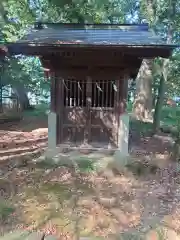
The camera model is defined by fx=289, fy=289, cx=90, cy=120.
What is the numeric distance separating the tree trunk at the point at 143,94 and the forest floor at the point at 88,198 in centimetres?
514

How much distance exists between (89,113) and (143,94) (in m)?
6.28

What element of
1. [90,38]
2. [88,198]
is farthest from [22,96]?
[88,198]

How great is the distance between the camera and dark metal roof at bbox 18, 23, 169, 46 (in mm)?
6301

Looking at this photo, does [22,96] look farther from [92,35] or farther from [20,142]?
[92,35]

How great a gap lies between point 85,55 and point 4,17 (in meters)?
9.34

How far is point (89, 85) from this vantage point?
7.27m

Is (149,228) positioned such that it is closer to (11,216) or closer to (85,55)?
(11,216)

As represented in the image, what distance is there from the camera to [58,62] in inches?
281

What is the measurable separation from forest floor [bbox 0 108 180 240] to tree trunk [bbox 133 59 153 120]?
514cm

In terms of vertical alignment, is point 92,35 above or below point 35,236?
above

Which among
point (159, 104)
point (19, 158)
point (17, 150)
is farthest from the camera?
point (159, 104)

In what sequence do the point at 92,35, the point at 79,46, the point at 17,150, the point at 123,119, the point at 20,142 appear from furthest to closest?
the point at 20,142
the point at 17,150
the point at 123,119
the point at 92,35
the point at 79,46

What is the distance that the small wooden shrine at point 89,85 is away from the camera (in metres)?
6.92

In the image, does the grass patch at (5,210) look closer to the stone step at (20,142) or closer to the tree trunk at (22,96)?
the stone step at (20,142)
